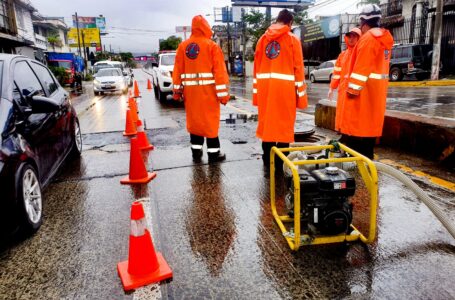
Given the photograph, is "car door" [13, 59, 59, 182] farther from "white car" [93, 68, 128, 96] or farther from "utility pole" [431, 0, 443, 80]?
"utility pole" [431, 0, 443, 80]

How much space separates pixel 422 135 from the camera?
5.19 m

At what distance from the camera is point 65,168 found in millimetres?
5359

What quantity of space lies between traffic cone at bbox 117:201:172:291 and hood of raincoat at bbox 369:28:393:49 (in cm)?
353

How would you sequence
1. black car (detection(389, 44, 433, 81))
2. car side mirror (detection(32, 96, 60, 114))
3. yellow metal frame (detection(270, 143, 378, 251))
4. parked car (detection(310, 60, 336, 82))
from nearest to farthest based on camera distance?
1. yellow metal frame (detection(270, 143, 378, 251))
2. car side mirror (detection(32, 96, 60, 114))
3. black car (detection(389, 44, 433, 81))
4. parked car (detection(310, 60, 336, 82))

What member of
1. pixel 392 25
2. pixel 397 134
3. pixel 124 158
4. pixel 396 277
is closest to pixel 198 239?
pixel 396 277

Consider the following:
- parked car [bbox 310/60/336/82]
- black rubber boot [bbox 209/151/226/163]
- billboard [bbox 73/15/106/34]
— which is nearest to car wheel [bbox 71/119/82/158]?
black rubber boot [bbox 209/151/226/163]

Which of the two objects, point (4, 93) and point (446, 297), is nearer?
point (446, 297)

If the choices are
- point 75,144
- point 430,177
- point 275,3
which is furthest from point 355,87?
point 275,3

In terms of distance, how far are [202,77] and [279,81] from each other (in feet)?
3.76

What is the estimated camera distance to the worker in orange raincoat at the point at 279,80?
14.5ft

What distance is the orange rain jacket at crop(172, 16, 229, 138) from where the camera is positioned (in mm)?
5008

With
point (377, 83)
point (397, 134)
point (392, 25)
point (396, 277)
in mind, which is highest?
point (392, 25)

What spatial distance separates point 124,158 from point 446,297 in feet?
15.3

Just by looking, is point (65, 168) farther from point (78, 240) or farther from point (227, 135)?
point (227, 135)
